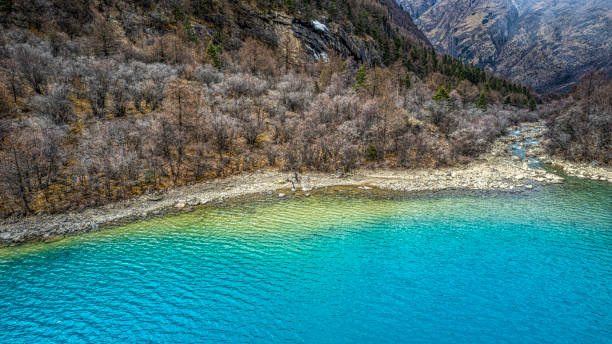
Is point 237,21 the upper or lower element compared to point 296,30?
upper

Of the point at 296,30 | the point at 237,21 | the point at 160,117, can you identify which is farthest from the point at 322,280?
the point at 237,21

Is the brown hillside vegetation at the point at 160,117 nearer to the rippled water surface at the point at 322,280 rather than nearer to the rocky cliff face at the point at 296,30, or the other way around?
the rippled water surface at the point at 322,280

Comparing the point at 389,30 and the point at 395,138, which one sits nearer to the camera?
the point at 395,138

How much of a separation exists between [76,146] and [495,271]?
37.3m

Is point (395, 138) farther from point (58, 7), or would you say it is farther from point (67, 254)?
point (58, 7)

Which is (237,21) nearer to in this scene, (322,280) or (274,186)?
(274,186)

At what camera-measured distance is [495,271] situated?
15180 millimetres

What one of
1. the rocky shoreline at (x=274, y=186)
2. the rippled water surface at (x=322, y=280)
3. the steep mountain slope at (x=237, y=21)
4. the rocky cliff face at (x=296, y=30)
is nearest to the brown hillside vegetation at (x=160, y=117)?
the steep mountain slope at (x=237, y=21)

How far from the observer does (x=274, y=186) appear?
1156 inches

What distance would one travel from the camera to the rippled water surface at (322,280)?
11.7 metres

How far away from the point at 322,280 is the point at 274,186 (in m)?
15.8

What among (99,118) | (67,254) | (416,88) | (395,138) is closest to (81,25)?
(99,118)

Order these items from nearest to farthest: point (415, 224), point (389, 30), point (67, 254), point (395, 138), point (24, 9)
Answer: point (67, 254) < point (415, 224) < point (395, 138) < point (24, 9) < point (389, 30)

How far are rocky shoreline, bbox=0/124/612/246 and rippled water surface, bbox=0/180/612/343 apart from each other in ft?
7.16
